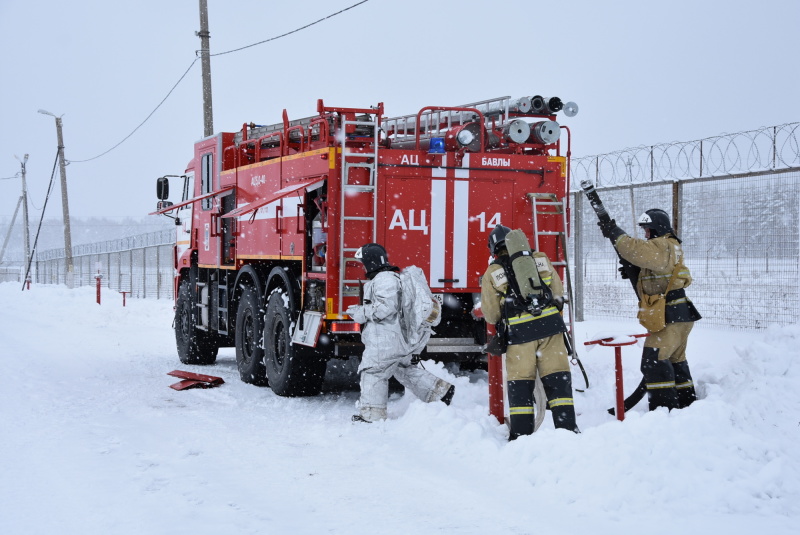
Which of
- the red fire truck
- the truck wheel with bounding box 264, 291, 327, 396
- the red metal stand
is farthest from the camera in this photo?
the truck wheel with bounding box 264, 291, 327, 396

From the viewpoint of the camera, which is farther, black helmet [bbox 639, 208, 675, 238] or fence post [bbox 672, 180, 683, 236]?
fence post [bbox 672, 180, 683, 236]

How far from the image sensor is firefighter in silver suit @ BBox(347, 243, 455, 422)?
780 centimetres

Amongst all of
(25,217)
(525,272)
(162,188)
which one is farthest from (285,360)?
(25,217)

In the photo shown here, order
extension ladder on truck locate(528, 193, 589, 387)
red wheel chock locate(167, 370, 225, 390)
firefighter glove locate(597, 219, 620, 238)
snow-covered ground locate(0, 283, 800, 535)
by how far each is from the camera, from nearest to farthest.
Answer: snow-covered ground locate(0, 283, 800, 535)
firefighter glove locate(597, 219, 620, 238)
extension ladder on truck locate(528, 193, 589, 387)
red wheel chock locate(167, 370, 225, 390)

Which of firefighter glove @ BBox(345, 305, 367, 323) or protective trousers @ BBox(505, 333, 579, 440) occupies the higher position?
firefighter glove @ BBox(345, 305, 367, 323)

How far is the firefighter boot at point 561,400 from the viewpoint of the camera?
6.45 meters

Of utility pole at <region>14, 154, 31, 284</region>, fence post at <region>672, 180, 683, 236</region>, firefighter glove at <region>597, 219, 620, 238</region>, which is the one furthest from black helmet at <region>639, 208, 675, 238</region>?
utility pole at <region>14, 154, 31, 284</region>

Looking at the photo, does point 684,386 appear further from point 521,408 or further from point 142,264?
point 142,264

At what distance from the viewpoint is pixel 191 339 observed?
13141mm

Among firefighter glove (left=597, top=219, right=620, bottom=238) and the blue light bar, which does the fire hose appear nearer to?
firefighter glove (left=597, top=219, right=620, bottom=238)

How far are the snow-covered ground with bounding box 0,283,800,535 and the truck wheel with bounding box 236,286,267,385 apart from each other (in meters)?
1.48

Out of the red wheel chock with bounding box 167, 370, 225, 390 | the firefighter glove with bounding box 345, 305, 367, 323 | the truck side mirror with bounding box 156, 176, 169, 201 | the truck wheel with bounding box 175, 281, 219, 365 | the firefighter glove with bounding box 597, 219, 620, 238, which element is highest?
the truck side mirror with bounding box 156, 176, 169, 201

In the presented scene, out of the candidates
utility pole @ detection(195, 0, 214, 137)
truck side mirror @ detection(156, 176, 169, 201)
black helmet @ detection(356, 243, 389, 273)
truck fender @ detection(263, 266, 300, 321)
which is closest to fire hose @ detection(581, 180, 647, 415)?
black helmet @ detection(356, 243, 389, 273)

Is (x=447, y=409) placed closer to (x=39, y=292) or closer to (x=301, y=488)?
(x=301, y=488)
